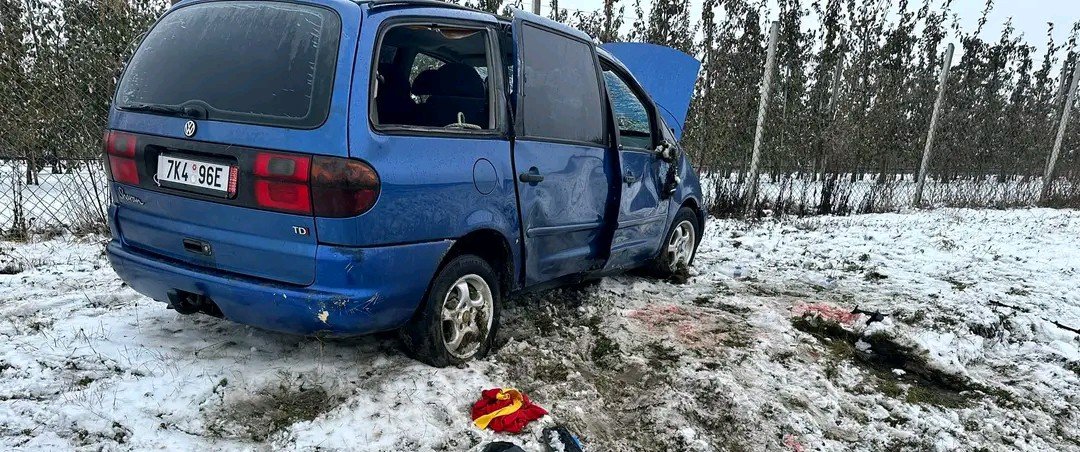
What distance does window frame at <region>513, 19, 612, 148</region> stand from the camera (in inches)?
115

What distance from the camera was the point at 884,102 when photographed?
15984 millimetres

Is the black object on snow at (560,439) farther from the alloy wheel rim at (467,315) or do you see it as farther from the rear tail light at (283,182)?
the rear tail light at (283,182)

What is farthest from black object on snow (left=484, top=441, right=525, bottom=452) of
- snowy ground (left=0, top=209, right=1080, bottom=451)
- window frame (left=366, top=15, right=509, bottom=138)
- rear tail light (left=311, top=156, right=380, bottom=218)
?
window frame (left=366, top=15, right=509, bottom=138)

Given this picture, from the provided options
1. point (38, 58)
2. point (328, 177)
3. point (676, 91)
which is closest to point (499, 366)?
point (328, 177)

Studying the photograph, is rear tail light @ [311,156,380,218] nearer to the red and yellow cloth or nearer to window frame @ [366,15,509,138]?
window frame @ [366,15,509,138]

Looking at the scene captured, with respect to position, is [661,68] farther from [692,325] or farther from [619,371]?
[619,371]

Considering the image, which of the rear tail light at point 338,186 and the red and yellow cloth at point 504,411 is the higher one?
the rear tail light at point 338,186

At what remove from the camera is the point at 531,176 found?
2926mm

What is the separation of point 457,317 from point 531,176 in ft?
2.45

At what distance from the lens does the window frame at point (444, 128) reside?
2297 mm

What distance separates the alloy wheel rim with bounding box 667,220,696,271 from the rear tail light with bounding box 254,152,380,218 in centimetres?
308

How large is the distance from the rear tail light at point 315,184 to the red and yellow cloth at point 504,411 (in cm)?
90

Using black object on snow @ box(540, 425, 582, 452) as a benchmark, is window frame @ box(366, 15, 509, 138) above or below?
above

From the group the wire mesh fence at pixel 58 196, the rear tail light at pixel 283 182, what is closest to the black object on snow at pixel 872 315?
the rear tail light at pixel 283 182
